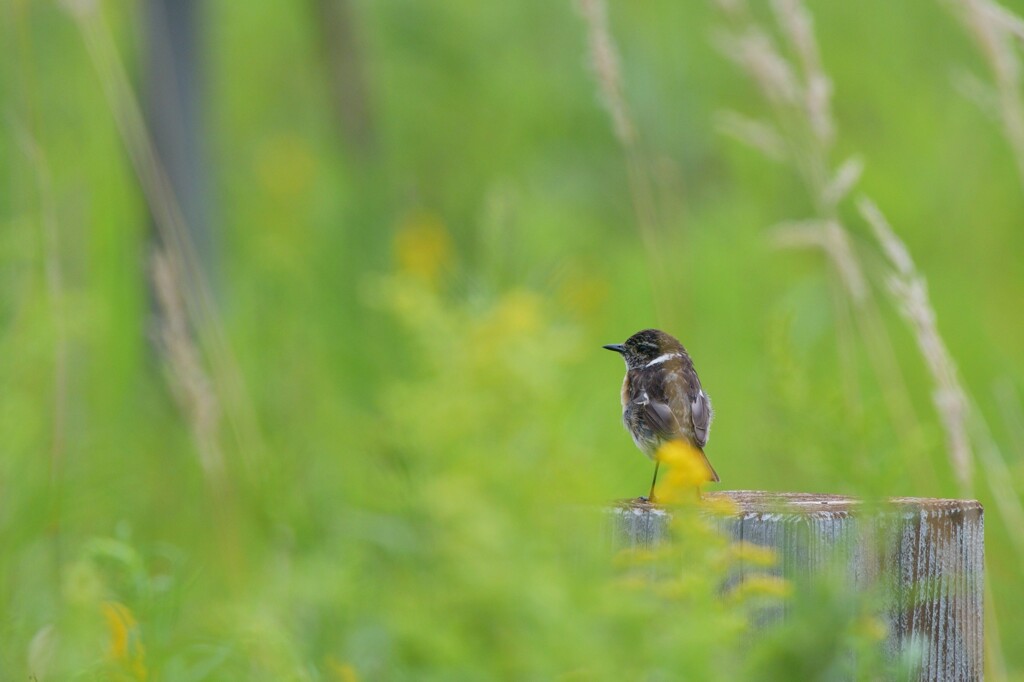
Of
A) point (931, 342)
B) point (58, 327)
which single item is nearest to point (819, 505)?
point (931, 342)

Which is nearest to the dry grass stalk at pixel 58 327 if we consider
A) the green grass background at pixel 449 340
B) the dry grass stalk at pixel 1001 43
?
the green grass background at pixel 449 340

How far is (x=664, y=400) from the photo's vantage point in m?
2.73

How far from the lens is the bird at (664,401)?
2.71 meters

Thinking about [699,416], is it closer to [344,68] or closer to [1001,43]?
[1001,43]

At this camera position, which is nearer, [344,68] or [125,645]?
[125,645]

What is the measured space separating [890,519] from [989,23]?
5.25 ft

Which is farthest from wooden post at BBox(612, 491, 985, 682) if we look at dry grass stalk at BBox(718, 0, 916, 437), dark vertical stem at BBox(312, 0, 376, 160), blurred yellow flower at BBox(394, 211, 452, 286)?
dark vertical stem at BBox(312, 0, 376, 160)

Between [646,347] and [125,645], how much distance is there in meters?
1.31

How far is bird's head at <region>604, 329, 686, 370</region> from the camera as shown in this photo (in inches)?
113

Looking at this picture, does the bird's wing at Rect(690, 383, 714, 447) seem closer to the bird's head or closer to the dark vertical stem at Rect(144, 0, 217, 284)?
the bird's head

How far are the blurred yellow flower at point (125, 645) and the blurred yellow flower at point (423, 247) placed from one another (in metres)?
3.28

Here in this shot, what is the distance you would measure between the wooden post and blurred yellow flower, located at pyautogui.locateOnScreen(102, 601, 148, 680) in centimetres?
80

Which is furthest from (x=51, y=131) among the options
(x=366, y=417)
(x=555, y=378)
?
(x=555, y=378)

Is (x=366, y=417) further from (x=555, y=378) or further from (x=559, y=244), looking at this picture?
(x=559, y=244)
